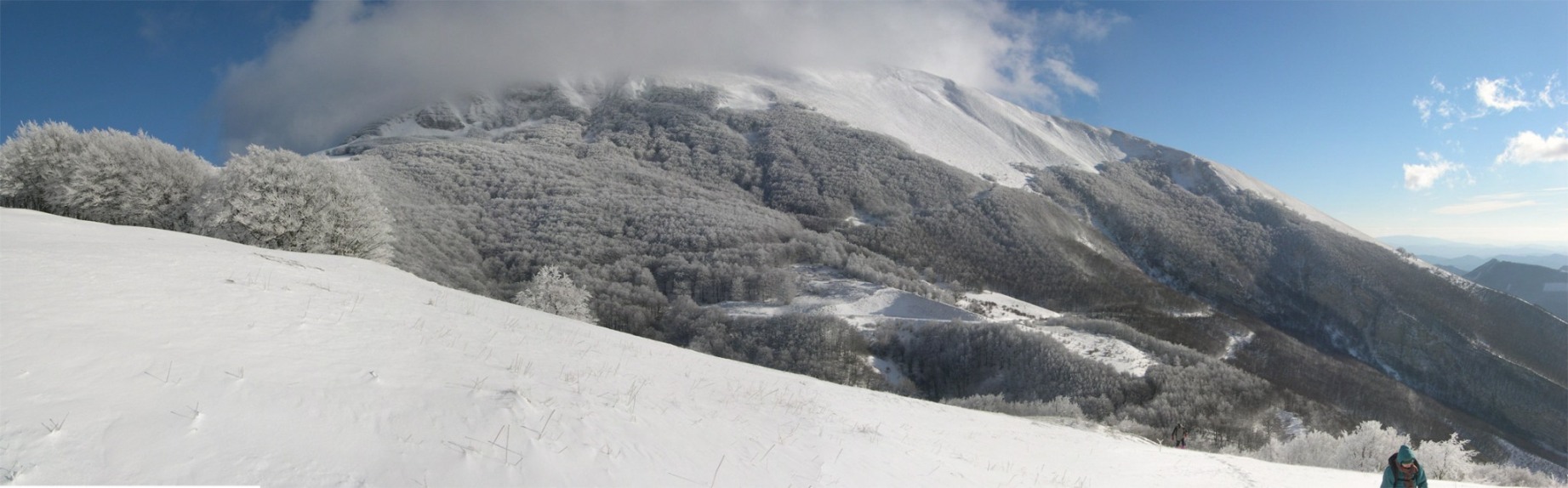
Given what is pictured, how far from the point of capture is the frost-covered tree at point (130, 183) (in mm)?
27969

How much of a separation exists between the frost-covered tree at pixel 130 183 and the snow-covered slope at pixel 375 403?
2105cm

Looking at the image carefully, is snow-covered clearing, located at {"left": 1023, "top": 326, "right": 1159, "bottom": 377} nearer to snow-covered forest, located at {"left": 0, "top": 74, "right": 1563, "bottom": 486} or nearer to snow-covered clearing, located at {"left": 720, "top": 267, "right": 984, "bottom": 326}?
snow-covered forest, located at {"left": 0, "top": 74, "right": 1563, "bottom": 486}

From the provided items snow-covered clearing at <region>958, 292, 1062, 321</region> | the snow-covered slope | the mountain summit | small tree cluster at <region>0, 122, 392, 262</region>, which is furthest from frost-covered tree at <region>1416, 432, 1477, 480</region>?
snow-covered clearing at <region>958, 292, 1062, 321</region>

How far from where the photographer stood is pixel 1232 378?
194 feet

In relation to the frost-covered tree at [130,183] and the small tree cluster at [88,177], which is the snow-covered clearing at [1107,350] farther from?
the small tree cluster at [88,177]

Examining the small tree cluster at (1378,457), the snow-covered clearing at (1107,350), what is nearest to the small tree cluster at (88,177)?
the small tree cluster at (1378,457)

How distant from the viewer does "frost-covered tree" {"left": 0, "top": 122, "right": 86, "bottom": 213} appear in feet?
91.8

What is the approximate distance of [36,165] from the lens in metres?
28.4

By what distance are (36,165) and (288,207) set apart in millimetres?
12156

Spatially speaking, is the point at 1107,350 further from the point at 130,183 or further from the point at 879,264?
the point at 130,183

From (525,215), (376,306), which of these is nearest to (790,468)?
(376,306)

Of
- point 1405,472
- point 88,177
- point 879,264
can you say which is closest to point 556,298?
point 88,177

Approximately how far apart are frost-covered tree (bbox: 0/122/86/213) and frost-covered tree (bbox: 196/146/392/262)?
5819mm

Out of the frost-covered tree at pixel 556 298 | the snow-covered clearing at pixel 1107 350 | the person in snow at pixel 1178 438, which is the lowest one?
the snow-covered clearing at pixel 1107 350
